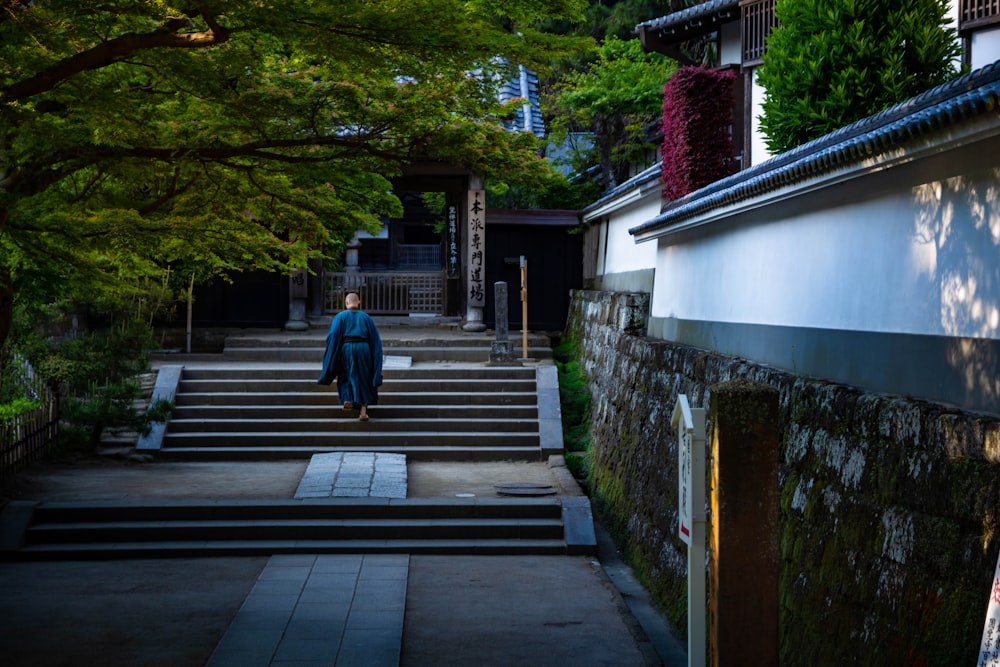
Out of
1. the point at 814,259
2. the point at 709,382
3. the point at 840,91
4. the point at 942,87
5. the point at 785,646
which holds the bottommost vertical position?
the point at 785,646

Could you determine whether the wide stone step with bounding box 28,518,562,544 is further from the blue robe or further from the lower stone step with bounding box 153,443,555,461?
the blue robe

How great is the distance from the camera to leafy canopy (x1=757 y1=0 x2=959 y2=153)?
880 cm

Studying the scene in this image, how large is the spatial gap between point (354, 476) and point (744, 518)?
9.29m

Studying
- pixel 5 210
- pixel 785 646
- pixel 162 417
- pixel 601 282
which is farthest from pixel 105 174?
pixel 601 282

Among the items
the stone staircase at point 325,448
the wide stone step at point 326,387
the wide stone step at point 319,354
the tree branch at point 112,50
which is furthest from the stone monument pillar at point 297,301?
the tree branch at point 112,50

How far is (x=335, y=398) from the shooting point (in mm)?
17250

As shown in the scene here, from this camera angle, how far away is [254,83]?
8742 mm

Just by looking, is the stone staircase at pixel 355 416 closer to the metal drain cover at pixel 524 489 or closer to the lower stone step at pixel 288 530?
the metal drain cover at pixel 524 489

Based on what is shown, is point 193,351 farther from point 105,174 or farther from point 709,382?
point 709,382

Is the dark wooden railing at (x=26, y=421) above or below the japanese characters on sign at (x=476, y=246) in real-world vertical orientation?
below

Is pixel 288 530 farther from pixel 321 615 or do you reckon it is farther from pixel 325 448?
pixel 325 448

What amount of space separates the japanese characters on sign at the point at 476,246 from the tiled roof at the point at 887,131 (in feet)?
43.1

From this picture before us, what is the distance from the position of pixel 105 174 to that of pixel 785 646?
7.53m

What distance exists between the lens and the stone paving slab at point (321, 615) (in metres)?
7.78
